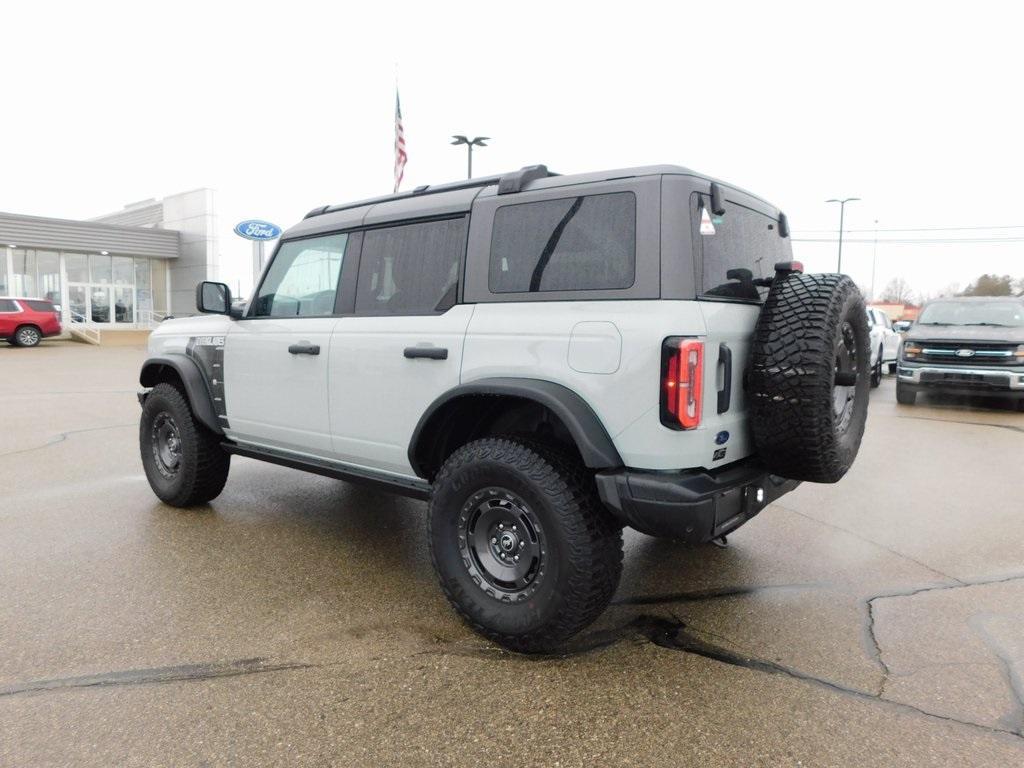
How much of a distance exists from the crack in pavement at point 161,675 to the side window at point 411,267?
1.72 meters

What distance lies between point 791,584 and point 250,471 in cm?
456

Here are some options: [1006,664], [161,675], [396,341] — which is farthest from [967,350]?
[161,675]

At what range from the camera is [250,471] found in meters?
6.19

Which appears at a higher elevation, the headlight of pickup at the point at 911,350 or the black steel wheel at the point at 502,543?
the headlight of pickup at the point at 911,350

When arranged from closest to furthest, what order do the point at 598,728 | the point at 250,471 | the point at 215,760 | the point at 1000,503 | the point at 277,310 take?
the point at 215,760
the point at 598,728
the point at 277,310
the point at 1000,503
the point at 250,471

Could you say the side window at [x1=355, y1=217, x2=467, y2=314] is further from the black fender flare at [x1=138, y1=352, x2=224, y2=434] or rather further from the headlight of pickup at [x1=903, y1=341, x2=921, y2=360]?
the headlight of pickup at [x1=903, y1=341, x2=921, y2=360]

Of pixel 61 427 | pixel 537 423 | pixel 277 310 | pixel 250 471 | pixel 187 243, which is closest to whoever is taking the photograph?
pixel 537 423

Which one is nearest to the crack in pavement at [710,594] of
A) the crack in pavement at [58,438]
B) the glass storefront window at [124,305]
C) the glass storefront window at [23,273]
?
the crack in pavement at [58,438]

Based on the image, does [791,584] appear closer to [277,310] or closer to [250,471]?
[277,310]

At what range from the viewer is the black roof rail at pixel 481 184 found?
322 centimetres

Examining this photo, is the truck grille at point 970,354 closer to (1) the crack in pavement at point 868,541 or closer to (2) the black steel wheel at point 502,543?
(1) the crack in pavement at point 868,541

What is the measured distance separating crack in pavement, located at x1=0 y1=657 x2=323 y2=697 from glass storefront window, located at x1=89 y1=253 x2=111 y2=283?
35963mm

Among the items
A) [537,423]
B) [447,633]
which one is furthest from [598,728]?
[537,423]

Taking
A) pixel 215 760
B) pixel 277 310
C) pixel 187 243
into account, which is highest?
pixel 187 243
